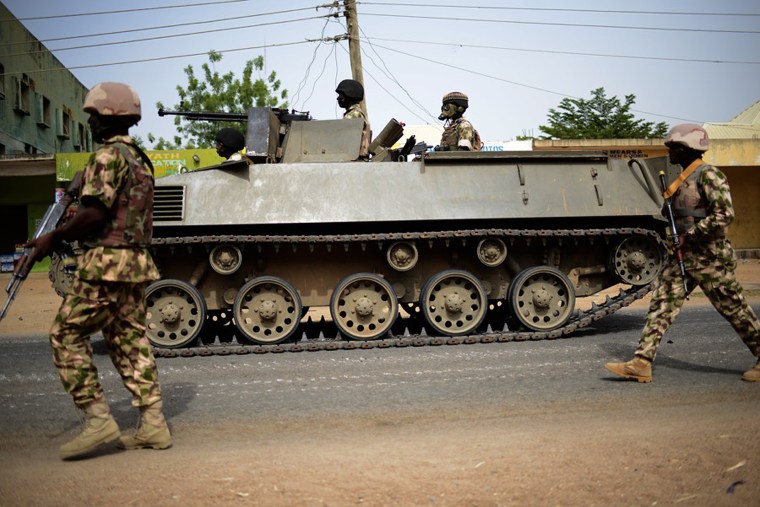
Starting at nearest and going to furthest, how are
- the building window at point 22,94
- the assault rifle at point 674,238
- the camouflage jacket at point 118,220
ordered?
the camouflage jacket at point 118,220 < the assault rifle at point 674,238 < the building window at point 22,94

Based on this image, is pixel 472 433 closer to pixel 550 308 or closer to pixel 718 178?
pixel 718 178

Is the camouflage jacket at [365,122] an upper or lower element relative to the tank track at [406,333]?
upper

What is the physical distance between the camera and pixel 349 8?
18969 mm

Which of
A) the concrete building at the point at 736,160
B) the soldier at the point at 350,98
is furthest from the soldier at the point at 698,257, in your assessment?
the concrete building at the point at 736,160

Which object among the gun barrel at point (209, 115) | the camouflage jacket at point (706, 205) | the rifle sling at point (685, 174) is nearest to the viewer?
the camouflage jacket at point (706, 205)

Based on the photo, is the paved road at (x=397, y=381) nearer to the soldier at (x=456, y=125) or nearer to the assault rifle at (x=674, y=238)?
the assault rifle at (x=674, y=238)

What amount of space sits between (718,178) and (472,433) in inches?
116

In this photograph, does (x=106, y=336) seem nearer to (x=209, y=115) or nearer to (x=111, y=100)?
(x=111, y=100)

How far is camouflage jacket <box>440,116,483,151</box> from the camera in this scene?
10203 mm

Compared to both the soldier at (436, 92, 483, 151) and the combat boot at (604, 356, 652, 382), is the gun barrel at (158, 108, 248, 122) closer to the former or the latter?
the soldier at (436, 92, 483, 151)

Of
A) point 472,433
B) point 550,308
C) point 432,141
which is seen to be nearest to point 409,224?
point 550,308

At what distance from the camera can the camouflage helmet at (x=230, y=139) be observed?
1005 cm

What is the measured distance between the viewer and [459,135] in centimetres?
1023

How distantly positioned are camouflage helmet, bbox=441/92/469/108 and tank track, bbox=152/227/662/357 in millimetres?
2357
